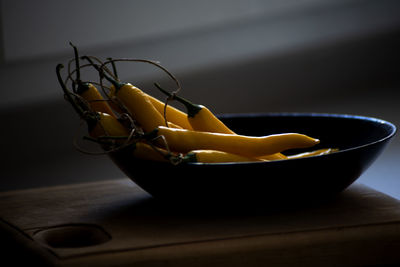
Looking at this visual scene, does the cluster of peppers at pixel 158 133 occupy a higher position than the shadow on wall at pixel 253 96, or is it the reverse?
the shadow on wall at pixel 253 96

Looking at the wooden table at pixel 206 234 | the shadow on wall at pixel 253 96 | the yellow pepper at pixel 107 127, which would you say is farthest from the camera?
the shadow on wall at pixel 253 96

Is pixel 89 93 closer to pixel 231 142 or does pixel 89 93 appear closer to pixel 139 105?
pixel 139 105

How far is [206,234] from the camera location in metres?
0.69

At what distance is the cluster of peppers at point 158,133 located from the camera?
750 mm

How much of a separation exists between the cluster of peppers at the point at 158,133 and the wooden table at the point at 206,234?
0.07 m

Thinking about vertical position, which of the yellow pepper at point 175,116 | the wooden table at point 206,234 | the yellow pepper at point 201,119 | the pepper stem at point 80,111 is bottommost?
the wooden table at point 206,234

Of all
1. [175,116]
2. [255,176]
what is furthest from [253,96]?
[255,176]

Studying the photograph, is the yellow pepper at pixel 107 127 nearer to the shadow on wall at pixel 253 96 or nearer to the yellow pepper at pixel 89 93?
the yellow pepper at pixel 89 93

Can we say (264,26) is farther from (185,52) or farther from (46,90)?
(46,90)

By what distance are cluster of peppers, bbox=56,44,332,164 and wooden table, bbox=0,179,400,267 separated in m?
0.07

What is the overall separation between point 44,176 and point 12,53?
443mm

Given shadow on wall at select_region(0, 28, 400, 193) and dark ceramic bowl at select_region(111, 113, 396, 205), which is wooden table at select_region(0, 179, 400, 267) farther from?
shadow on wall at select_region(0, 28, 400, 193)

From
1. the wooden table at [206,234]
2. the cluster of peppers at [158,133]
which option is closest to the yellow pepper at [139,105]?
the cluster of peppers at [158,133]

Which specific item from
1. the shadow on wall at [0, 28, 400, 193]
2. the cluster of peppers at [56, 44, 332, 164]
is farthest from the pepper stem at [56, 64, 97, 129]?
the shadow on wall at [0, 28, 400, 193]
